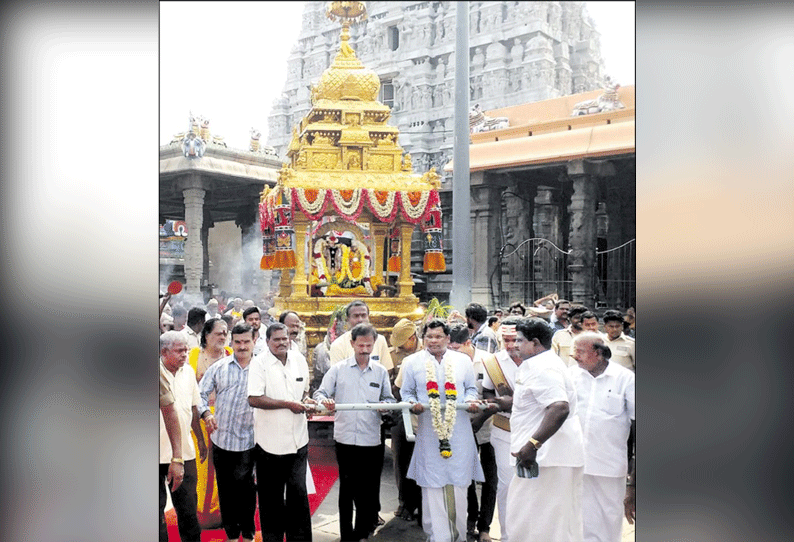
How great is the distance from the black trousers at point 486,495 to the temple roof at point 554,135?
2027 mm

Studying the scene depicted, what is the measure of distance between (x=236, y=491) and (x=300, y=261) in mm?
1551

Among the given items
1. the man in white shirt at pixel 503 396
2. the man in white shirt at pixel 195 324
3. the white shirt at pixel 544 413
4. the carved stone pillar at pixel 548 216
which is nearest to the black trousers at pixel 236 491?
the man in white shirt at pixel 195 324

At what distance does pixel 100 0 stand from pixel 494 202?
2823 millimetres

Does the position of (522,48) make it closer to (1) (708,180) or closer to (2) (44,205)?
(1) (708,180)

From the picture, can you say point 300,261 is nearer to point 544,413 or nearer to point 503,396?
point 503,396

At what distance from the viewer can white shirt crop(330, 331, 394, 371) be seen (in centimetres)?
433

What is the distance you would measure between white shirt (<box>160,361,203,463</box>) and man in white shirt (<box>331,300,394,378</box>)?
88cm

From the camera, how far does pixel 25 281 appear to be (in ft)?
12.5

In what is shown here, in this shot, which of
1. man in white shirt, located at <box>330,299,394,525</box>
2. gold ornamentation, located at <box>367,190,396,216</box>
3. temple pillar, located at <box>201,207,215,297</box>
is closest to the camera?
man in white shirt, located at <box>330,299,394,525</box>

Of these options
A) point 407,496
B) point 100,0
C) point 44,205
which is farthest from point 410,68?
point 407,496

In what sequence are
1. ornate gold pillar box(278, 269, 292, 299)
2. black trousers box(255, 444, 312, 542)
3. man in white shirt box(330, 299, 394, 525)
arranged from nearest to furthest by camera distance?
black trousers box(255, 444, 312, 542) → man in white shirt box(330, 299, 394, 525) → ornate gold pillar box(278, 269, 292, 299)

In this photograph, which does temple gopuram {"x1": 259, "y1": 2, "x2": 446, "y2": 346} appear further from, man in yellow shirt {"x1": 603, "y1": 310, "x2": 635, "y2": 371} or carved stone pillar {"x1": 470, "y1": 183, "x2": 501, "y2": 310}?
man in yellow shirt {"x1": 603, "y1": 310, "x2": 635, "y2": 371}

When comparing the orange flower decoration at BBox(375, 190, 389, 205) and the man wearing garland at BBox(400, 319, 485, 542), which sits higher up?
the orange flower decoration at BBox(375, 190, 389, 205)

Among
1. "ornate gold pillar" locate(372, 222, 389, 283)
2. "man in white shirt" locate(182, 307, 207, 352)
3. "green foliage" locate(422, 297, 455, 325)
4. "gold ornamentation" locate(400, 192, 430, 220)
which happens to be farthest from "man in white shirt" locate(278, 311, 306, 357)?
"gold ornamentation" locate(400, 192, 430, 220)
